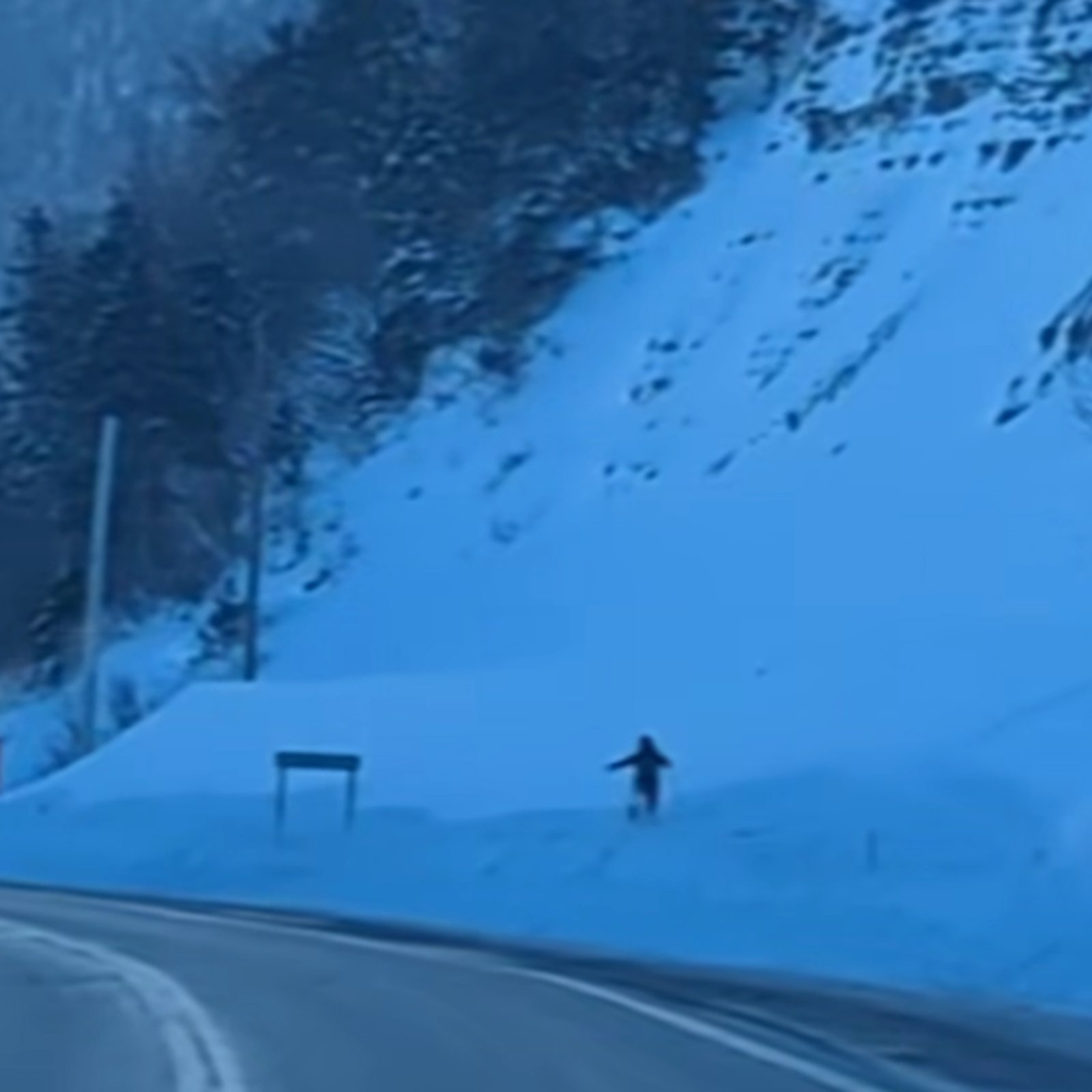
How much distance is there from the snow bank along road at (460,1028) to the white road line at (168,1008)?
0.03 metres

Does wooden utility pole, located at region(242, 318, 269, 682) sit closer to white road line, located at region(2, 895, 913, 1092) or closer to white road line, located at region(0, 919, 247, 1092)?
white road line, located at region(2, 895, 913, 1092)

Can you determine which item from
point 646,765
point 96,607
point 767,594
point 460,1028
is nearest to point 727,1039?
point 460,1028

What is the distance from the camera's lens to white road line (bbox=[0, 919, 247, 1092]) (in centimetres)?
1544

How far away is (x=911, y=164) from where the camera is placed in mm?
53062

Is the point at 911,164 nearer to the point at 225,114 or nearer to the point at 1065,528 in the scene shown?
the point at 1065,528

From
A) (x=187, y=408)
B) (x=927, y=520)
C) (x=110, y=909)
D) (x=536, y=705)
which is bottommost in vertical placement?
(x=110, y=909)

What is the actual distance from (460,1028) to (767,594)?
1014 inches

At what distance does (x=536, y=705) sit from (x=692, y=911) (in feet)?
36.0

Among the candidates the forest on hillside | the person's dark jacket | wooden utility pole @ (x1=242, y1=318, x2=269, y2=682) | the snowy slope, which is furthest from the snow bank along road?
the forest on hillside

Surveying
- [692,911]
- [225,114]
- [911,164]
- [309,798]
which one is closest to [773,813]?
[692,911]

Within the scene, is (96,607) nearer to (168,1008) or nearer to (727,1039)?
(168,1008)

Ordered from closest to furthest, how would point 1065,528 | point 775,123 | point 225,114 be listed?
point 1065,528 < point 775,123 < point 225,114

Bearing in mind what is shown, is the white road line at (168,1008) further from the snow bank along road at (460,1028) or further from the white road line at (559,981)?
the white road line at (559,981)

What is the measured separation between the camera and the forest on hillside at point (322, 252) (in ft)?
200
